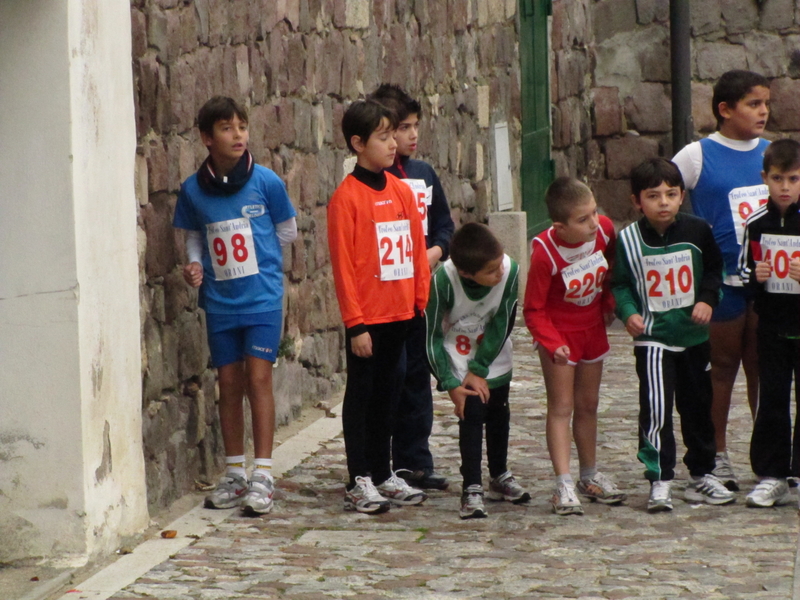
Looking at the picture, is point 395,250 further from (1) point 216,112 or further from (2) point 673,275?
(2) point 673,275

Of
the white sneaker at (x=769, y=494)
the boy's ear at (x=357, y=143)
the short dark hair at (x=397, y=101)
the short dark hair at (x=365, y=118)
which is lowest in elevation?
the white sneaker at (x=769, y=494)

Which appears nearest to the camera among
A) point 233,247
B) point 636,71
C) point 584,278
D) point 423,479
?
point 584,278

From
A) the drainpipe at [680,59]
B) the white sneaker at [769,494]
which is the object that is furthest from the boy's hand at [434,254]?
the drainpipe at [680,59]

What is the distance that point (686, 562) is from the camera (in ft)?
14.2

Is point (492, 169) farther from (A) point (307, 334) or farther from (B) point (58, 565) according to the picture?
(B) point (58, 565)

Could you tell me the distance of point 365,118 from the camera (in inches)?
197

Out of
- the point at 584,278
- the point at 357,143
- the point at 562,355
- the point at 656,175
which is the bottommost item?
the point at 562,355

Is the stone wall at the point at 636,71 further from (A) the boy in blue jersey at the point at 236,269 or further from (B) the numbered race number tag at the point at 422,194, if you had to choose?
(A) the boy in blue jersey at the point at 236,269

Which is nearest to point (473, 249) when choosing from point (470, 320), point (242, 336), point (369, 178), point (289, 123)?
point (470, 320)

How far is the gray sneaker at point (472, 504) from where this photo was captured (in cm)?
494

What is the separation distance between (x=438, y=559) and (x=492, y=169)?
6.34 meters

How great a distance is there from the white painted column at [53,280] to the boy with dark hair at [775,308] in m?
2.30

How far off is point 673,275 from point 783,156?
57cm

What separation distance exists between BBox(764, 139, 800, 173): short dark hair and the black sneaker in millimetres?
1703
